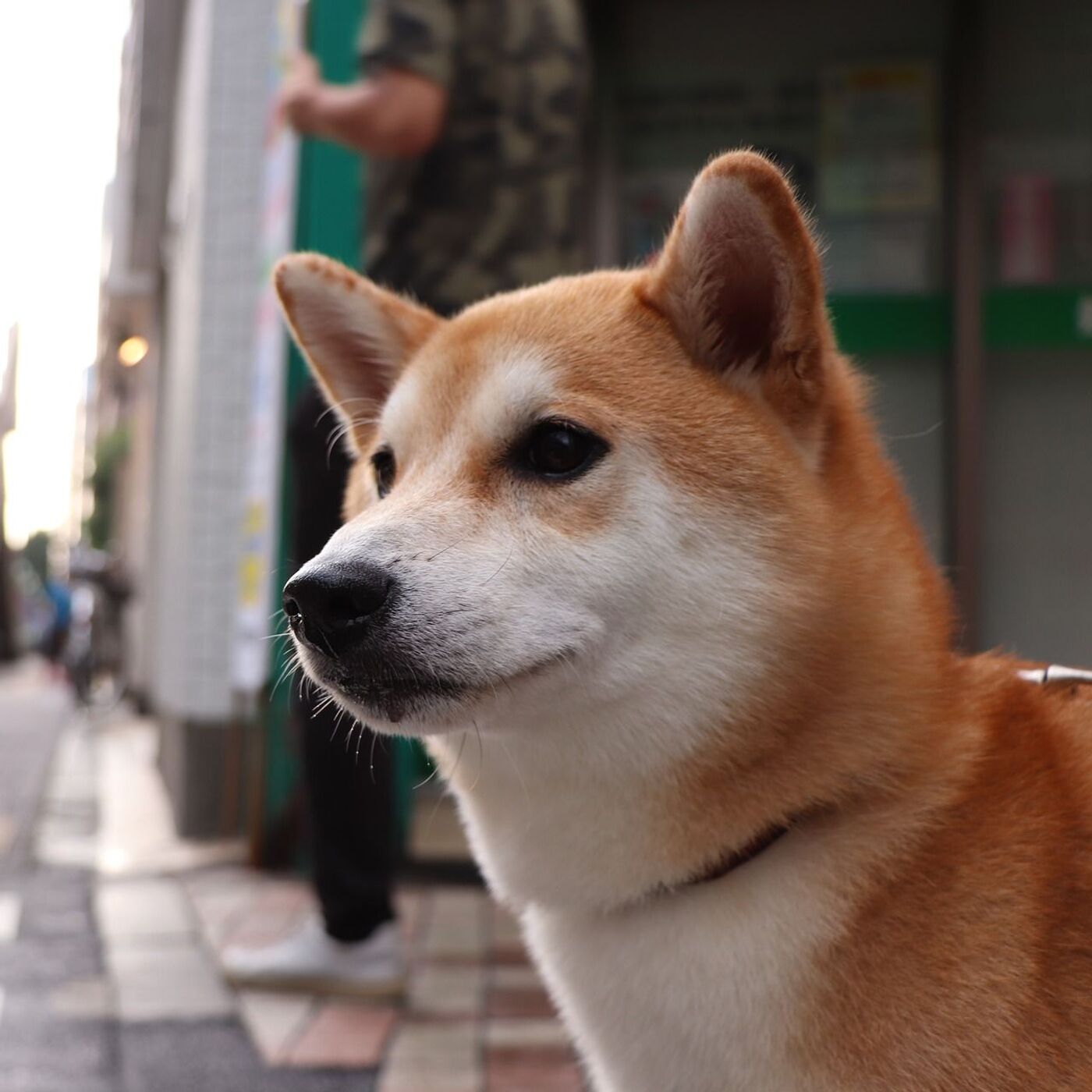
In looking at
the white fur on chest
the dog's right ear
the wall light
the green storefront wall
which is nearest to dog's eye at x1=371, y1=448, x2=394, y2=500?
the dog's right ear

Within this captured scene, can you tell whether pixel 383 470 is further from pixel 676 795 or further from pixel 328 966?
pixel 328 966

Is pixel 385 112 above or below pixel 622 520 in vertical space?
above

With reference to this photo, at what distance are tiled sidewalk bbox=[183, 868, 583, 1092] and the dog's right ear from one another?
117cm

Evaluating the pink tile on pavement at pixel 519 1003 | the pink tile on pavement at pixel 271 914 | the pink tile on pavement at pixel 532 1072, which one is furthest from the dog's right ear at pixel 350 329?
the pink tile on pavement at pixel 271 914

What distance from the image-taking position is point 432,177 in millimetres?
2523

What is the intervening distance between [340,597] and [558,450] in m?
0.33

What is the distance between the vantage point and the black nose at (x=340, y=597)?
4.31ft

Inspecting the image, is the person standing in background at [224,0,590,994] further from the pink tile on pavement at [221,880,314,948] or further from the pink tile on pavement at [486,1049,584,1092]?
the pink tile on pavement at [221,880,314,948]

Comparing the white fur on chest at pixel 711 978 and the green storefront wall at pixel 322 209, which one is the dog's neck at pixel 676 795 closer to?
the white fur on chest at pixel 711 978

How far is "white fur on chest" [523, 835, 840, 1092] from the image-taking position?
1.25 metres

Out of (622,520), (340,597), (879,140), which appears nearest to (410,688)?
(340,597)

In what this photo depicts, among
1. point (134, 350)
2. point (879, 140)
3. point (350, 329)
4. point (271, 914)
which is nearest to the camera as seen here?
point (350, 329)

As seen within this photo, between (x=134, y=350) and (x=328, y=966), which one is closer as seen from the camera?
(x=328, y=966)

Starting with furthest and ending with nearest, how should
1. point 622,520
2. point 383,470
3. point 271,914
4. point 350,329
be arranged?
point 271,914 → point 350,329 → point 383,470 → point 622,520
